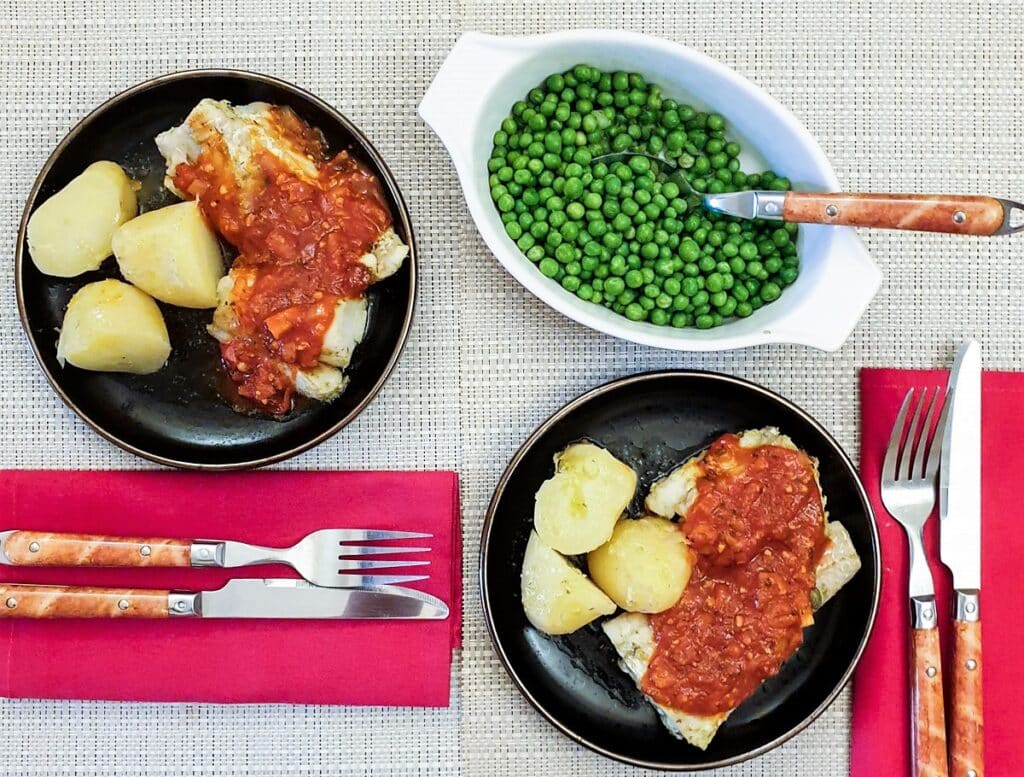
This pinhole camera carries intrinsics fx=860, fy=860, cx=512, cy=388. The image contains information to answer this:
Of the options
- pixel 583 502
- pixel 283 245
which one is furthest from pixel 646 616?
pixel 283 245

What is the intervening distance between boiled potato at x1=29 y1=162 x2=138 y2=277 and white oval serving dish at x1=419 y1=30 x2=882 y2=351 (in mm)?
822

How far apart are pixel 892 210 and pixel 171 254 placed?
67.1 inches

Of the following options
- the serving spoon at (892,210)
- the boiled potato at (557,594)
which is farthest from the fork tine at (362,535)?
the serving spoon at (892,210)

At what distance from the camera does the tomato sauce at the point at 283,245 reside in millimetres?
2082

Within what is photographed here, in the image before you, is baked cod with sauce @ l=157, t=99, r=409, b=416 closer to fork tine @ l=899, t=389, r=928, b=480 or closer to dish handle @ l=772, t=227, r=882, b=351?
dish handle @ l=772, t=227, r=882, b=351

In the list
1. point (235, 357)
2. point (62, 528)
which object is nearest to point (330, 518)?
point (235, 357)

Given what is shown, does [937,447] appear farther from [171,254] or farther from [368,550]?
[171,254]

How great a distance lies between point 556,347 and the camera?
92.4 inches

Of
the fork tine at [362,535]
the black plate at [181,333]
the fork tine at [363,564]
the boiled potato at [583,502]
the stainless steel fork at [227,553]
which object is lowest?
the fork tine at [363,564]

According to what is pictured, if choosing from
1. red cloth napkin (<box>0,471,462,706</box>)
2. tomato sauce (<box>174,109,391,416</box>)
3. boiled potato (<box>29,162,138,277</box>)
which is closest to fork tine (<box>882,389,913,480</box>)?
red cloth napkin (<box>0,471,462,706</box>)

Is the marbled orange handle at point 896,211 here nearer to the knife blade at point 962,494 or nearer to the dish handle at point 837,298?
the dish handle at point 837,298

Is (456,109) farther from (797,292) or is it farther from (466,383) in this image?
(797,292)

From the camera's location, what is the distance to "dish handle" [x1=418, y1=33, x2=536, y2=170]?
2016mm

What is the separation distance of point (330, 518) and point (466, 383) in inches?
20.1
